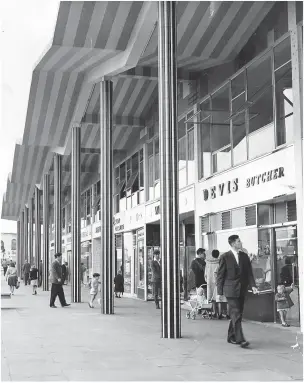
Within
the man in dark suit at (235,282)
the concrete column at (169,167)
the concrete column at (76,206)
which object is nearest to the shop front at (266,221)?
the concrete column at (169,167)

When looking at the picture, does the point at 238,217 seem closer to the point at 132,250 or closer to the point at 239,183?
the point at 239,183

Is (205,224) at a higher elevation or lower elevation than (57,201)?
lower

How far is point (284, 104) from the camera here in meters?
12.3

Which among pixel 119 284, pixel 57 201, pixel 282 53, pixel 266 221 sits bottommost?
pixel 119 284

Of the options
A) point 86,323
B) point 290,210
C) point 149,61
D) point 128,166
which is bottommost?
point 86,323

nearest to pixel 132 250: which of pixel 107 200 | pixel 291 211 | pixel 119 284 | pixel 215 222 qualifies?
pixel 119 284

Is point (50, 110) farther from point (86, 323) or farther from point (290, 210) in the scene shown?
point (290, 210)

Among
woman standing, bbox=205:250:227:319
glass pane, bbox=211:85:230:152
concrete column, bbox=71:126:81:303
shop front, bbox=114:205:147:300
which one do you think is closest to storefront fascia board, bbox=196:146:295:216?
glass pane, bbox=211:85:230:152

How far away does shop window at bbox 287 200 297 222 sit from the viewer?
11.9 meters

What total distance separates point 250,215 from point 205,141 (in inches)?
147

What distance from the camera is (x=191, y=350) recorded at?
8.63 meters

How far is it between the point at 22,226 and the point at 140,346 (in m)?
52.6

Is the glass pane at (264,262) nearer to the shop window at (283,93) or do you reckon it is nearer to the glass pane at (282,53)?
the shop window at (283,93)

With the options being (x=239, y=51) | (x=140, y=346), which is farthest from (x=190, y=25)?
(x=140, y=346)
